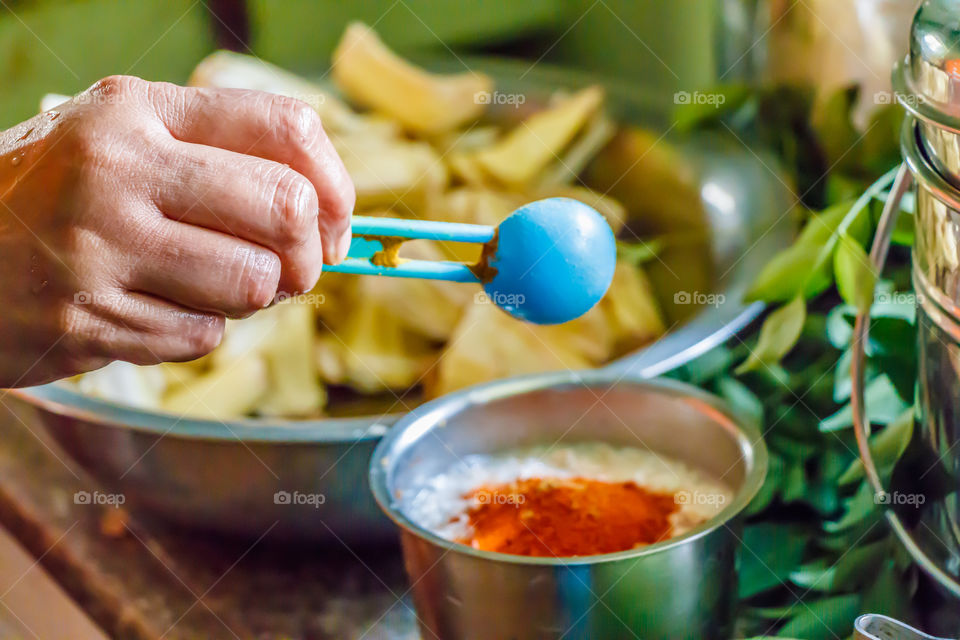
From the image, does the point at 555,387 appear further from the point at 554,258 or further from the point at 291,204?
the point at 291,204

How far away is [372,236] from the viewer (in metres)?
0.58

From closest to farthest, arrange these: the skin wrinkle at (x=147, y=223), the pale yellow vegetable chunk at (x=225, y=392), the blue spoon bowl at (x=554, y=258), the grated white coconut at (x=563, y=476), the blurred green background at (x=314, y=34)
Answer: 1. the skin wrinkle at (x=147, y=223)
2. the blue spoon bowl at (x=554, y=258)
3. the grated white coconut at (x=563, y=476)
4. the pale yellow vegetable chunk at (x=225, y=392)
5. the blurred green background at (x=314, y=34)

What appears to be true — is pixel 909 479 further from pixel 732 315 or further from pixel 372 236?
pixel 372 236

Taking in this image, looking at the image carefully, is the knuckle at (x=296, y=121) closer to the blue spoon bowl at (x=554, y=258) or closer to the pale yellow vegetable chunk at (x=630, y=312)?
the blue spoon bowl at (x=554, y=258)

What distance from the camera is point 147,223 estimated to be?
0.46 metres

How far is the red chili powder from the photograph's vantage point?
639 mm

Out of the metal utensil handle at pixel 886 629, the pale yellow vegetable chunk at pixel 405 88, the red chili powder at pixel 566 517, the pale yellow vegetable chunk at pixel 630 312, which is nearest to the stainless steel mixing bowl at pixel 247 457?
the red chili powder at pixel 566 517

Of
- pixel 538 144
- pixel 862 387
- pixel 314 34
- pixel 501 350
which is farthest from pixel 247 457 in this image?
pixel 314 34

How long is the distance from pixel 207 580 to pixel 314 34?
5.40 ft

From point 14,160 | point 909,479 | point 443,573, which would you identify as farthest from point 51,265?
point 909,479

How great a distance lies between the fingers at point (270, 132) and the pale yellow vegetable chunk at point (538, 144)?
0.73m

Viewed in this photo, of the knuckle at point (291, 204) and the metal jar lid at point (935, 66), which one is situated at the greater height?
the knuckle at point (291, 204)

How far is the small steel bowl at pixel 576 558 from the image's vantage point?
1.83ft

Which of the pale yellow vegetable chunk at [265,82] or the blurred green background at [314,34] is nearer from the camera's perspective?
the pale yellow vegetable chunk at [265,82]
